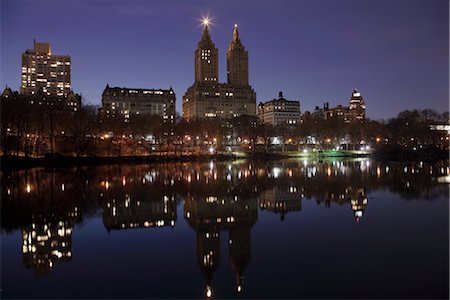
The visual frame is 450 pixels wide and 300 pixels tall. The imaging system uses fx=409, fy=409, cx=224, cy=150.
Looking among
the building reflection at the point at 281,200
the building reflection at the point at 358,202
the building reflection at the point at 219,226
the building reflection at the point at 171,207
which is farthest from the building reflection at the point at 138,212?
the building reflection at the point at 358,202

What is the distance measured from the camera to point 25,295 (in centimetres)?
975

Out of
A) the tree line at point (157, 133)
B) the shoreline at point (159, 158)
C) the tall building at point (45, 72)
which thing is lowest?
the shoreline at point (159, 158)

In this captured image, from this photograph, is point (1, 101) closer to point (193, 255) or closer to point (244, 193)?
point (244, 193)

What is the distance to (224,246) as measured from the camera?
1378 centimetres

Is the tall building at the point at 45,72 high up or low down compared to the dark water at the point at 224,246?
up

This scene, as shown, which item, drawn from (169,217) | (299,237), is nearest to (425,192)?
(299,237)

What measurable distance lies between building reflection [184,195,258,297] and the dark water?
0.05 metres

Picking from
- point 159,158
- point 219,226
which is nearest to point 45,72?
point 159,158

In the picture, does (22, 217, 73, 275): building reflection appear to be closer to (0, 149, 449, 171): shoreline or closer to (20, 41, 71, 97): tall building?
(0, 149, 449, 171): shoreline

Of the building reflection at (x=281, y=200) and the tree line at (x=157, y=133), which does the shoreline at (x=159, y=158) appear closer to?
the tree line at (x=157, y=133)

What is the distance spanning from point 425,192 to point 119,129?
238ft

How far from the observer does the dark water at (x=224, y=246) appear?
1013 centimetres

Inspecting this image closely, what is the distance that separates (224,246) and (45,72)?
8052 inches

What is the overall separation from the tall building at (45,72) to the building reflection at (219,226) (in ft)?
613
